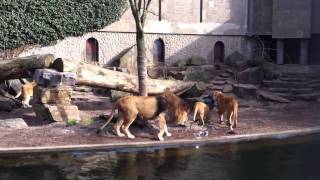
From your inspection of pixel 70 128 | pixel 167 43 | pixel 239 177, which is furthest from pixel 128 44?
pixel 239 177

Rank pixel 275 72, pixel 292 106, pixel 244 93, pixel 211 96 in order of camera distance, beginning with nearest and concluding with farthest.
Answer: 1. pixel 211 96
2. pixel 292 106
3. pixel 244 93
4. pixel 275 72

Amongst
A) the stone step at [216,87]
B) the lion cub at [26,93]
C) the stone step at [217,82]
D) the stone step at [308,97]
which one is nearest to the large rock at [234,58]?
the stone step at [217,82]

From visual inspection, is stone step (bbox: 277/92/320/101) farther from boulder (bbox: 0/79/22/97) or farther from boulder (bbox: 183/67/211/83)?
boulder (bbox: 0/79/22/97)

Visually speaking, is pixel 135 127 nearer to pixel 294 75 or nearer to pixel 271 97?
pixel 271 97

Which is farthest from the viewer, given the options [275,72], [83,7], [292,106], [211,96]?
[83,7]

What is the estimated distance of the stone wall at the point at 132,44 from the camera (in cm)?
2312

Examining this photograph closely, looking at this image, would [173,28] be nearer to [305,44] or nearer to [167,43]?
[167,43]

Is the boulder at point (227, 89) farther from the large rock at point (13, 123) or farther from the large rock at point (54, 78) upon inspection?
the large rock at point (13, 123)

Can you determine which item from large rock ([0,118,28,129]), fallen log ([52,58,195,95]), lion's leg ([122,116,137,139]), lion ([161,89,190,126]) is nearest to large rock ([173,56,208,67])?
fallen log ([52,58,195,95])

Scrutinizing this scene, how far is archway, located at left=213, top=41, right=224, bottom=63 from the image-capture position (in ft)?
84.0

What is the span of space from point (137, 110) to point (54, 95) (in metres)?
2.91

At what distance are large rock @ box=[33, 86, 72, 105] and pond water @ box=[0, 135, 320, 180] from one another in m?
3.39

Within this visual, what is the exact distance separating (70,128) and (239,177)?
205 inches

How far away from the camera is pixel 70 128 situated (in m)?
12.8
